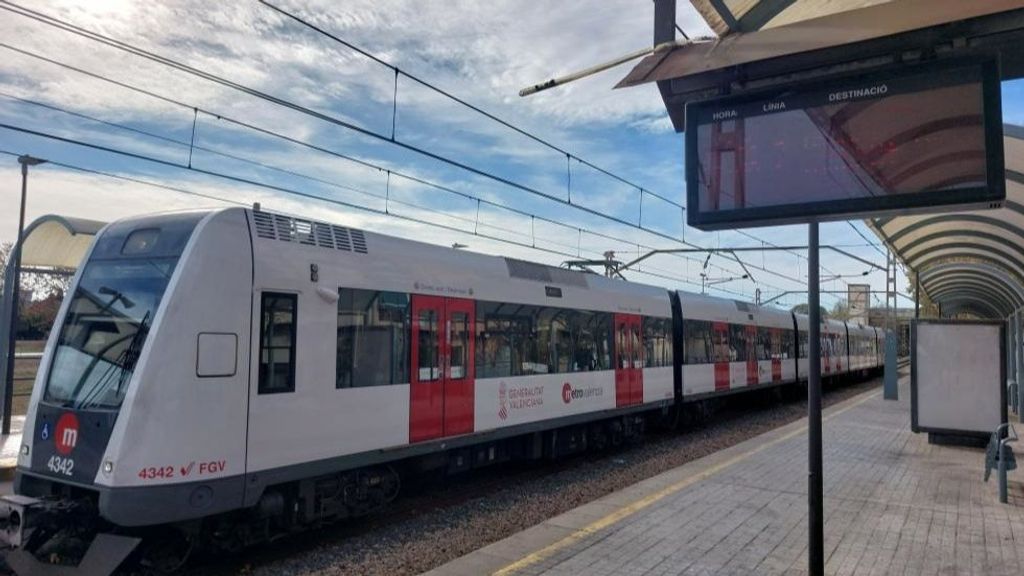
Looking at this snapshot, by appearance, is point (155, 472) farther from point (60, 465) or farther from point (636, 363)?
point (636, 363)

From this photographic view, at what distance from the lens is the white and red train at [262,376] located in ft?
18.8

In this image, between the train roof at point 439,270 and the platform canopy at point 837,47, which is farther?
the train roof at point 439,270

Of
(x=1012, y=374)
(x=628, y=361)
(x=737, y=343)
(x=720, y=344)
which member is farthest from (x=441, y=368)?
(x=1012, y=374)

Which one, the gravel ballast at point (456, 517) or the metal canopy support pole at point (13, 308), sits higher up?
the metal canopy support pole at point (13, 308)

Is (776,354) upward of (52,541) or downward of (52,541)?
upward

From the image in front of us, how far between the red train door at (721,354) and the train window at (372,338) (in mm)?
10988

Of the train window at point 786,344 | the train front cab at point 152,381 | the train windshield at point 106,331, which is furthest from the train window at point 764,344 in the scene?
the train windshield at point 106,331

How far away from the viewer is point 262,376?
21.1ft

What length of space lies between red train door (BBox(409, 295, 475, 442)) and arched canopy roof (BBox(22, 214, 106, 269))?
6108mm

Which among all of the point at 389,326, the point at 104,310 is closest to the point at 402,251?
the point at 389,326

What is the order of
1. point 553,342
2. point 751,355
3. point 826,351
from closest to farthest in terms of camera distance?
point 553,342 → point 751,355 → point 826,351

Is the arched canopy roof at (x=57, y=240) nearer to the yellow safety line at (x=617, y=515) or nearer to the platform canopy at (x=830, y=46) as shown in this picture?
the yellow safety line at (x=617, y=515)

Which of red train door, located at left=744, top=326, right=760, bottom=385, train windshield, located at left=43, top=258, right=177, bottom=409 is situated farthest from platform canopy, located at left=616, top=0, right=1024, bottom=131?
red train door, located at left=744, top=326, right=760, bottom=385

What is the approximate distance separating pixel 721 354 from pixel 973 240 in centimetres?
583
